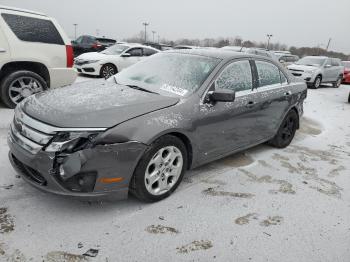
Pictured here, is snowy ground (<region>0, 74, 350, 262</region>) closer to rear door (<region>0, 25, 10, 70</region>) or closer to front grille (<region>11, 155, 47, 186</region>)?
front grille (<region>11, 155, 47, 186</region>)

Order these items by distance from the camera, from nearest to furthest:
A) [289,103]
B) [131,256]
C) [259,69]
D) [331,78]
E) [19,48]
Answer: [131,256] < [259,69] < [289,103] < [19,48] < [331,78]

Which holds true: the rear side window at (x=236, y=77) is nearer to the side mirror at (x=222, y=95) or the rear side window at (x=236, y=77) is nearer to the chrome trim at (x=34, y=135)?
the side mirror at (x=222, y=95)

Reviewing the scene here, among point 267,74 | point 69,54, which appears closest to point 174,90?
point 267,74

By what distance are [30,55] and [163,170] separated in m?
4.13

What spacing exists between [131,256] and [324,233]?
1861mm

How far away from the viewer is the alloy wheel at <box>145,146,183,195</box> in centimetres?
310

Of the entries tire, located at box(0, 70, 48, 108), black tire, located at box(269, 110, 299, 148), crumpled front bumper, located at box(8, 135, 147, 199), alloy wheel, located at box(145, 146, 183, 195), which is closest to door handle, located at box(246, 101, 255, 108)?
black tire, located at box(269, 110, 299, 148)

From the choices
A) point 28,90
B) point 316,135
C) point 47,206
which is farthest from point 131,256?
point 316,135

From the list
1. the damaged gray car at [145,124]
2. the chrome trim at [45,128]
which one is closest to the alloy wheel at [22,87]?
the damaged gray car at [145,124]

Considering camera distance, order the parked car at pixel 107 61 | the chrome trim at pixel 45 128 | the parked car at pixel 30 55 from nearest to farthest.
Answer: the chrome trim at pixel 45 128, the parked car at pixel 30 55, the parked car at pixel 107 61

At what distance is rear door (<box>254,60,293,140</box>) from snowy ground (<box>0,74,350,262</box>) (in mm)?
749

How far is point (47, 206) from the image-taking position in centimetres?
300

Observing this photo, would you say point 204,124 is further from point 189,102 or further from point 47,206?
point 47,206

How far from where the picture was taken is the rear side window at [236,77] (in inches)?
150
